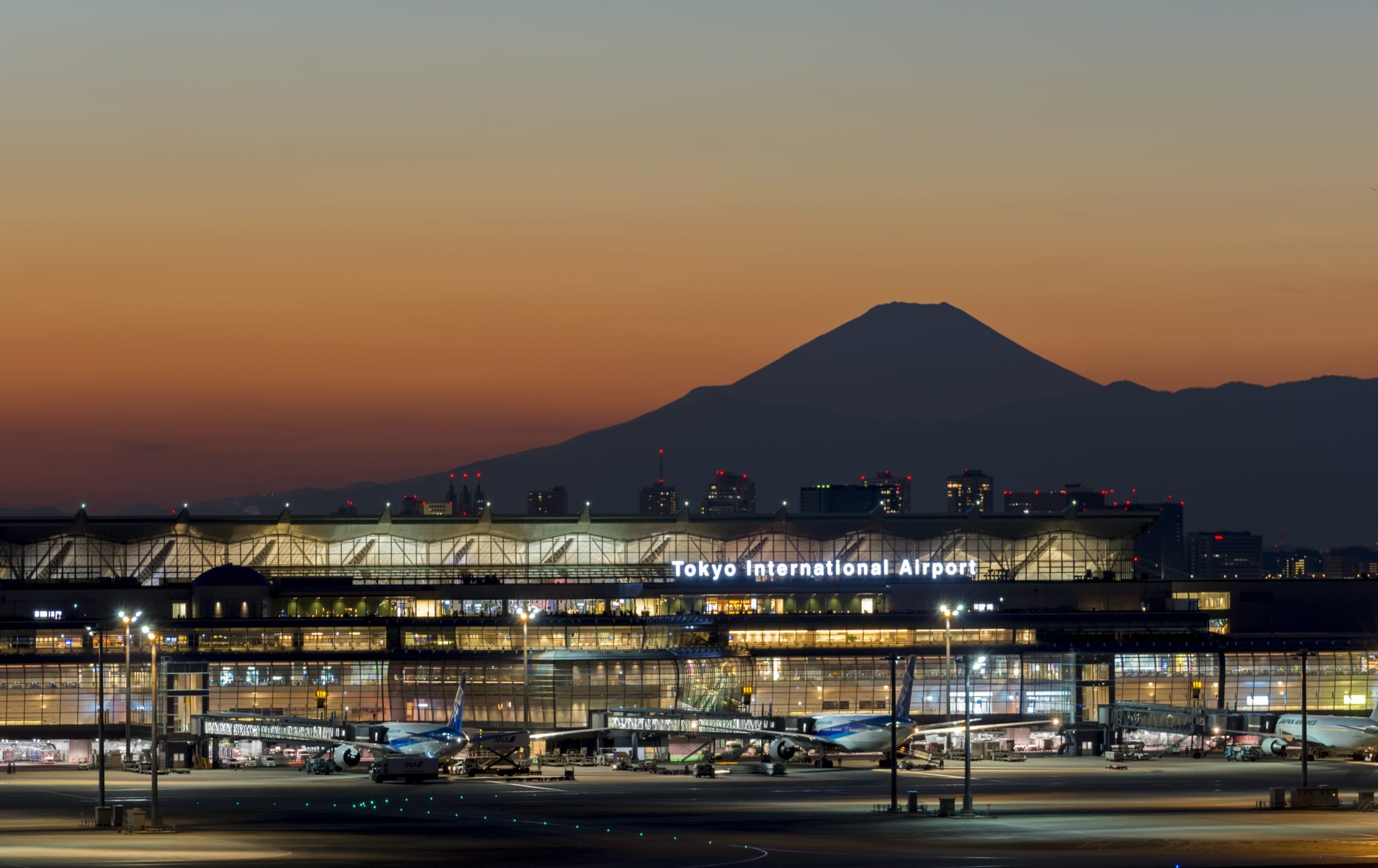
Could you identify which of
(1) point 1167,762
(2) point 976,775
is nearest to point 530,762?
(2) point 976,775

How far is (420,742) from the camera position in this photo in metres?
167

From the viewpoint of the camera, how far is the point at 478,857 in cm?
9250

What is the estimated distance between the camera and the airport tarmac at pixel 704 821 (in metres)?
92.2

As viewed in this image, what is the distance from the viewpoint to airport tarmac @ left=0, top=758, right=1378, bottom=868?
9225 centimetres

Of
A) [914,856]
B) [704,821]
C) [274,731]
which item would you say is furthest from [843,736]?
[914,856]

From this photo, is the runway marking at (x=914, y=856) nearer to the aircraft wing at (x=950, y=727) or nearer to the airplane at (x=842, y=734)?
the airplane at (x=842, y=734)

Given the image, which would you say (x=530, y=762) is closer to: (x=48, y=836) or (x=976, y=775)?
(x=976, y=775)

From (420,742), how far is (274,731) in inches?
732

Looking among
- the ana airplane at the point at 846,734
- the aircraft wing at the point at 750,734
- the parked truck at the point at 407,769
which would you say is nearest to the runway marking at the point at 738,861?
the parked truck at the point at 407,769

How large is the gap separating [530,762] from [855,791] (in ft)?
156

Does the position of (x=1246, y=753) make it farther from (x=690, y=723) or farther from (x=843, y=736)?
(x=690, y=723)

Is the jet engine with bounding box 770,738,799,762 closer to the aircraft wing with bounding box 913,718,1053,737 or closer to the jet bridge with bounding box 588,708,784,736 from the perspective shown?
the jet bridge with bounding box 588,708,784,736

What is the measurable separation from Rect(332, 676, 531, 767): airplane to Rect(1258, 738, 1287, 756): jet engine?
67945 millimetres

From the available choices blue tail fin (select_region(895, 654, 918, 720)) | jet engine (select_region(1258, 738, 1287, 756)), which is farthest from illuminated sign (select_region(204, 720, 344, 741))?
jet engine (select_region(1258, 738, 1287, 756))
